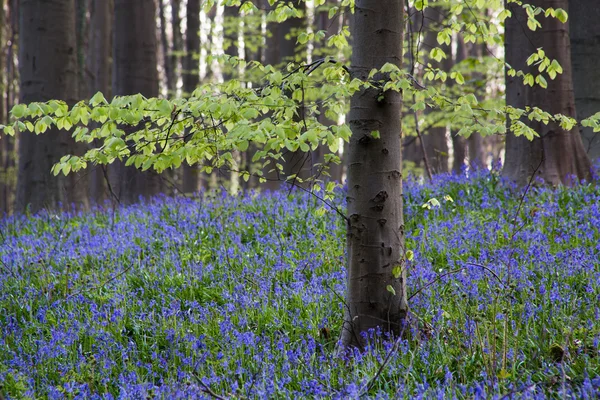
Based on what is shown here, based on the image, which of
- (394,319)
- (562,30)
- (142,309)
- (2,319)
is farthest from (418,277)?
(562,30)

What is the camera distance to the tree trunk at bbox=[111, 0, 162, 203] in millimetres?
10008

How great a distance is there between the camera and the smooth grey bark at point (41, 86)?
873 centimetres

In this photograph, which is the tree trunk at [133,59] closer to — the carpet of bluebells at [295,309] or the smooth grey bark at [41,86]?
the smooth grey bark at [41,86]

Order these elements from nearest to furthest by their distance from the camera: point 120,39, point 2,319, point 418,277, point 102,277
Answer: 1. point 418,277
2. point 2,319
3. point 102,277
4. point 120,39

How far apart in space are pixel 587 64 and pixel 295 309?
22.1ft

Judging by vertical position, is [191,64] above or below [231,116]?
above

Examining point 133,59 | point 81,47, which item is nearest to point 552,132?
point 133,59

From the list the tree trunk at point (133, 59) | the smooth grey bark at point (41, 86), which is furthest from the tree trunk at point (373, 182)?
the tree trunk at point (133, 59)

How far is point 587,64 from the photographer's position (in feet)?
26.9

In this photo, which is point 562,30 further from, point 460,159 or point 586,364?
point 460,159

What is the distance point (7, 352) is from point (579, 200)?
216 inches

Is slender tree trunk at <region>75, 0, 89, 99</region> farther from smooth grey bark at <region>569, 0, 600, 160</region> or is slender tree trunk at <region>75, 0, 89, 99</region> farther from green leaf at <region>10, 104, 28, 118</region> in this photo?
green leaf at <region>10, 104, 28, 118</region>

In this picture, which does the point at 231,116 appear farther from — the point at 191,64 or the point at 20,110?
the point at 191,64

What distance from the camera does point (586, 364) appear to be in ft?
9.32
